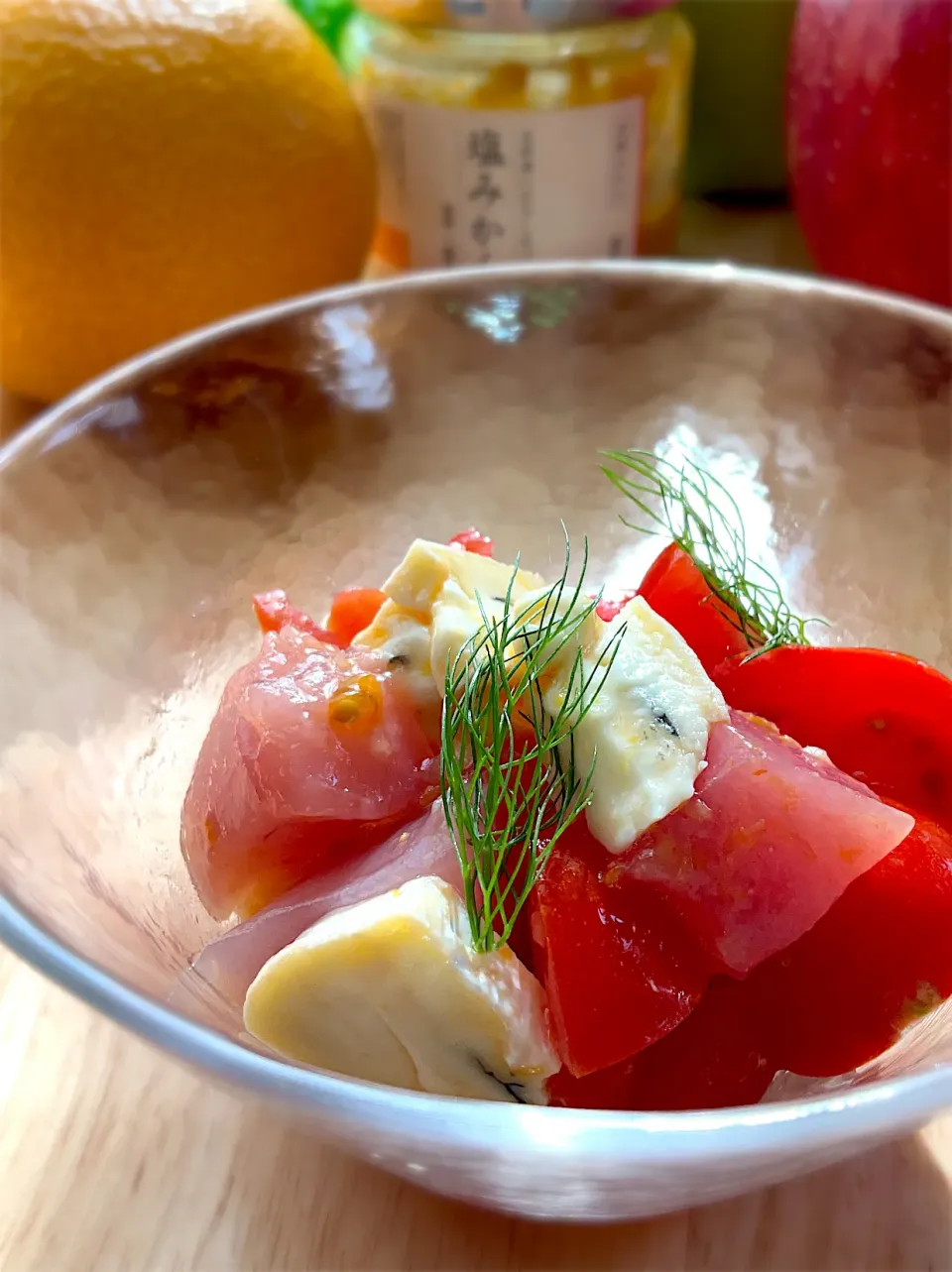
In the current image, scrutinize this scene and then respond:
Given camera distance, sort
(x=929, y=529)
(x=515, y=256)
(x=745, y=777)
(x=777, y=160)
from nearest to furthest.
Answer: (x=745, y=777) → (x=929, y=529) → (x=515, y=256) → (x=777, y=160)

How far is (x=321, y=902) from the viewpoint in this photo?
517 mm

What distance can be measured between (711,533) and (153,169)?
1.76 feet

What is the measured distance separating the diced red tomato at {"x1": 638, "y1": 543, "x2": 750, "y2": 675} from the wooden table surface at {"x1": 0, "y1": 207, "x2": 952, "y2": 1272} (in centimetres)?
26

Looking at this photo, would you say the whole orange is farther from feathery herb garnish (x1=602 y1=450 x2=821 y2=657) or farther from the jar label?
feathery herb garnish (x1=602 y1=450 x2=821 y2=657)

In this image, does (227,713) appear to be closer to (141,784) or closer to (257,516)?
(141,784)

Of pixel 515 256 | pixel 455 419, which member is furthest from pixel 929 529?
pixel 515 256

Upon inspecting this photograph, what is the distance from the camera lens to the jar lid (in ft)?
3.22

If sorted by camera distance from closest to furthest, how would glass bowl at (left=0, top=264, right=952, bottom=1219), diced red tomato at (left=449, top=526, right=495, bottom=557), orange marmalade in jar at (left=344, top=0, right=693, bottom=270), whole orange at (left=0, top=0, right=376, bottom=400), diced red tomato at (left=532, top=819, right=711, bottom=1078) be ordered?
diced red tomato at (left=532, top=819, right=711, bottom=1078)
glass bowl at (left=0, top=264, right=952, bottom=1219)
diced red tomato at (left=449, top=526, right=495, bottom=557)
whole orange at (left=0, top=0, right=376, bottom=400)
orange marmalade in jar at (left=344, top=0, right=693, bottom=270)

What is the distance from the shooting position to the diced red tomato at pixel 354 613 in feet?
2.15

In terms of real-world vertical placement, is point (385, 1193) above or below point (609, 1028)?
below

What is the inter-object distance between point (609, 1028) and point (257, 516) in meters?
0.45

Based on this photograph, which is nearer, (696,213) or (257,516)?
(257,516)

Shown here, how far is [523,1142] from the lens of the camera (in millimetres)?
365

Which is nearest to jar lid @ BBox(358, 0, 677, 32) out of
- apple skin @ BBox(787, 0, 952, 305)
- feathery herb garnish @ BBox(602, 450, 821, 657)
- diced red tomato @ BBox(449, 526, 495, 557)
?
apple skin @ BBox(787, 0, 952, 305)
